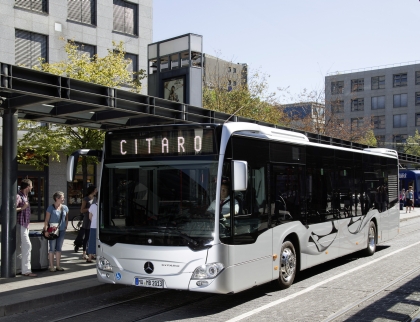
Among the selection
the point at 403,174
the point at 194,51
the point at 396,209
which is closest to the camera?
the point at 396,209

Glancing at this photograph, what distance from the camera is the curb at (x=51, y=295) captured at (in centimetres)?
824

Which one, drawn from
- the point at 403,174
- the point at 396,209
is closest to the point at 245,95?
the point at 403,174

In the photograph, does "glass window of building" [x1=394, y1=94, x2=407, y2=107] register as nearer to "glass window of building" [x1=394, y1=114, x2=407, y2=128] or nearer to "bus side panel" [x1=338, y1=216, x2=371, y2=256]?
"glass window of building" [x1=394, y1=114, x2=407, y2=128]

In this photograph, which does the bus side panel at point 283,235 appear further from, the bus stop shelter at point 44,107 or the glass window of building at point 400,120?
the glass window of building at point 400,120

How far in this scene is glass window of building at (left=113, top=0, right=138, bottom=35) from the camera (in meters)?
32.2

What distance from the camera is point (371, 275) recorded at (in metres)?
11.2

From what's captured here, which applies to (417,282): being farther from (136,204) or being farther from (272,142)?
(136,204)

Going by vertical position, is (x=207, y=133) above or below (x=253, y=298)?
above

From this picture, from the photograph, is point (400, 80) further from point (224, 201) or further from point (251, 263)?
point (224, 201)

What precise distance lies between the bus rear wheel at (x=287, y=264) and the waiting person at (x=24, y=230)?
479 cm

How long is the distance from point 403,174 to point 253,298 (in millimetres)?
41637

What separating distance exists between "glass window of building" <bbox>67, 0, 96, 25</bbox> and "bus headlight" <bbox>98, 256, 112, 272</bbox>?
2383 centimetres

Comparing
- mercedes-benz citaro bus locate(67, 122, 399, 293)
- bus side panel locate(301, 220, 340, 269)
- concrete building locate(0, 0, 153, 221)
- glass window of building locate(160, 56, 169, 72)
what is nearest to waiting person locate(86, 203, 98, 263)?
mercedes-benz citaro bus locate(67, 122, 399, 293)

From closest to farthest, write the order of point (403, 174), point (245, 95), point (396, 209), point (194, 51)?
point (396, 209), point (194, 51), point (245, 95), point (403, 174)
